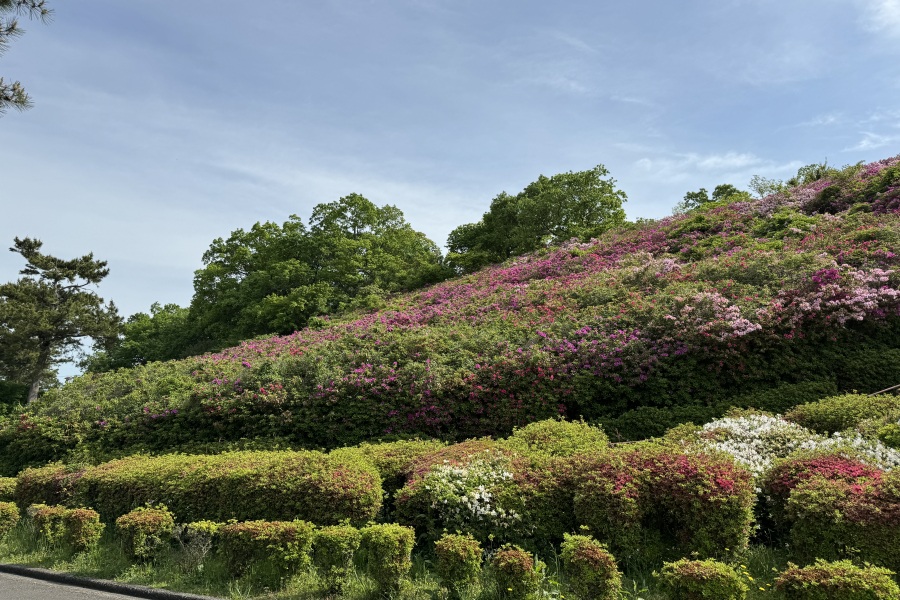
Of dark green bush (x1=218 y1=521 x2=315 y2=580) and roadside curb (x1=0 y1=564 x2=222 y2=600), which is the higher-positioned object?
dark green bush (x1=218 y1=521 x2=315 y2=580)

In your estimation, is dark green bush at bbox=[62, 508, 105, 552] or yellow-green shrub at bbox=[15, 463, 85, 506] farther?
yellow-green shrub at bbox=[15, 463, 85, 506]

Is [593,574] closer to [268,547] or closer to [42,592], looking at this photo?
[268,547]

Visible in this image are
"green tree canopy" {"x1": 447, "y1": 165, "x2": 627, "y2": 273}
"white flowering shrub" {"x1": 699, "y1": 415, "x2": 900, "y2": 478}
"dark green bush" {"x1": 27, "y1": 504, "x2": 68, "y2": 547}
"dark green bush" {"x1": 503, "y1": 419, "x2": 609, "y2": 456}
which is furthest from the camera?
"green tree canopy" {"x1": 447, "y1": 165, "x2": 627, "y2": 273}

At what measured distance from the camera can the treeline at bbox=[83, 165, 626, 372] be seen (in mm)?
21609

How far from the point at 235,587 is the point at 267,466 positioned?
1.56 meters

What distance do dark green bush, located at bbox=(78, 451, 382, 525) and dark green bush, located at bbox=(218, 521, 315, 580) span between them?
54 centimetres

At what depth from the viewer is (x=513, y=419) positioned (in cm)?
871

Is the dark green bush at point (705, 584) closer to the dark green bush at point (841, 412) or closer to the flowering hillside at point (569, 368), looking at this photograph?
the dark green bush at point (841, 412)

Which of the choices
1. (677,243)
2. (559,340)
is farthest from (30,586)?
(677,243)

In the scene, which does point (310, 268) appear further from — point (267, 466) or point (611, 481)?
point (611, 481)

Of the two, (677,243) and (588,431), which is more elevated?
(677,243)

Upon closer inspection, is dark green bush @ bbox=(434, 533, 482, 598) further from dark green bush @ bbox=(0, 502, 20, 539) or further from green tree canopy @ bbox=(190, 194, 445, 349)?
green tree canopy @ bbox=(190, 194, 445, 349)

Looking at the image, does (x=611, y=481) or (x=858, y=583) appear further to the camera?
(x=611, y=481)

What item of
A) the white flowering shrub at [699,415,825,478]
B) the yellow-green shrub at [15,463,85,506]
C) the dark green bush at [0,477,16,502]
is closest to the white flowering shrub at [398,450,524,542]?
the white flowering shrub at [699,415,825,478]
